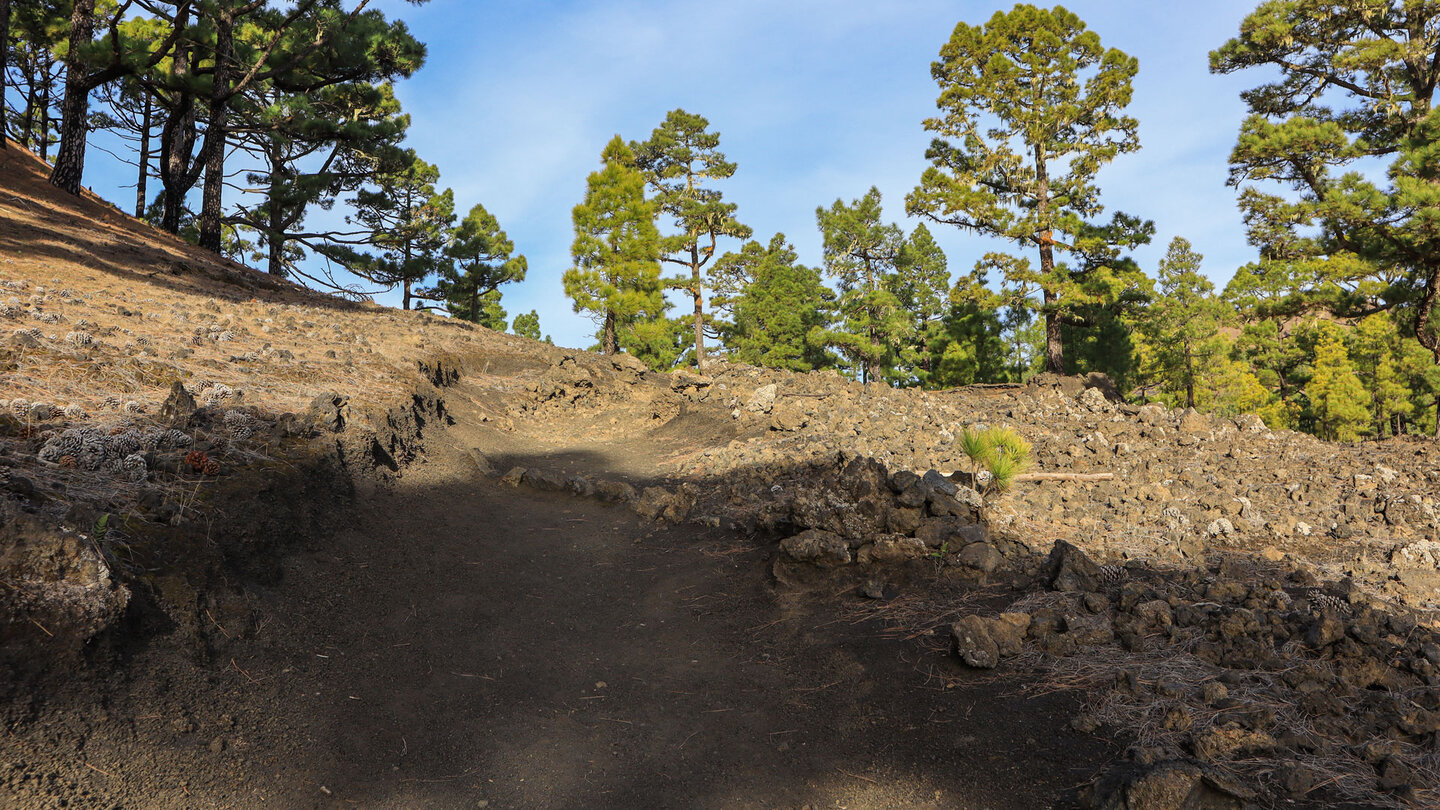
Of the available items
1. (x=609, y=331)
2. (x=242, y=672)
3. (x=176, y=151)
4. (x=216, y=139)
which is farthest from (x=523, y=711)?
(x=609, y=331)

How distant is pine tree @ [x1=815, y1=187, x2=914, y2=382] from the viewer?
3241 cm

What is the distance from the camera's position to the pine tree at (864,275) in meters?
32.4

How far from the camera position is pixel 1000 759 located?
363cm

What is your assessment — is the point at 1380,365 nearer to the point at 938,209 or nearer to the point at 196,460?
the point at 938,209

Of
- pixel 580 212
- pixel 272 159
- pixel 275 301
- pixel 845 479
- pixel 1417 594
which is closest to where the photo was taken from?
pixel 1417 594

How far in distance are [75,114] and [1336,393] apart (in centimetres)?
4449

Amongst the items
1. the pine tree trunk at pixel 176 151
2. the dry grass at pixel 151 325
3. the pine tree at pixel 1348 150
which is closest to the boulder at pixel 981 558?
the dry grass at pixel 151 325

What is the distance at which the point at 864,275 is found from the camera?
3391 cm

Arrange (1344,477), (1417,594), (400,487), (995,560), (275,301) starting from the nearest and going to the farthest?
(1417,594)
(995,560)
(400,487)
(1344,477)
(275,301)

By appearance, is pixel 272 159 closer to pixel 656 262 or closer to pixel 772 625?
pixel 656 262

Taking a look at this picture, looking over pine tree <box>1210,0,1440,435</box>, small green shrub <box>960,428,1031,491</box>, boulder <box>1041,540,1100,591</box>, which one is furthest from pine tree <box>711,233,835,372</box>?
boulder <box>1041,540,1100,591</box>

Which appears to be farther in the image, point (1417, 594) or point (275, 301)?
point (275, 301)

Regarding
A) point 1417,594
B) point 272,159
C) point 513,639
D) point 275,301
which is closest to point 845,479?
point 513,639

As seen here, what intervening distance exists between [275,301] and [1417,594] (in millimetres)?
17429
